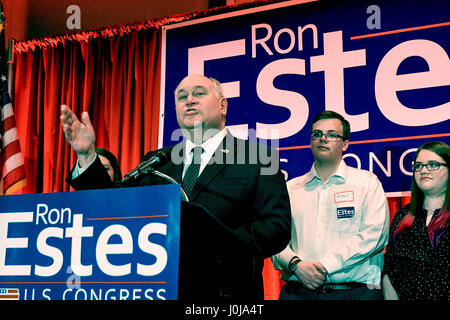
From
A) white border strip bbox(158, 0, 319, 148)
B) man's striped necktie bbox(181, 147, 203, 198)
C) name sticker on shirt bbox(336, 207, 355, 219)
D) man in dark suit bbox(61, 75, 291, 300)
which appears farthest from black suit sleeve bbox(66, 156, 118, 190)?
white border strip bbox(158, 0, 319, 148)

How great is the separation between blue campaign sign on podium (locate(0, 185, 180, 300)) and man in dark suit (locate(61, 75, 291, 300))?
0.12 metres

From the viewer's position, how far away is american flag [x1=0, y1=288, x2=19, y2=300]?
160 centimetres

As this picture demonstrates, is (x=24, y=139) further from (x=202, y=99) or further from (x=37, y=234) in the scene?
(x=37, y=234)

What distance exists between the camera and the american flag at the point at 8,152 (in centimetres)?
444

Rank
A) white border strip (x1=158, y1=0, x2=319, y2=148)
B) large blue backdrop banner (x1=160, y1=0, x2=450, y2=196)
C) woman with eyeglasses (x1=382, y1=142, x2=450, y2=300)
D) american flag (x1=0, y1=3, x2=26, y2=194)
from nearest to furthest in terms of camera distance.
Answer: woman with eyeglasses (x1=382, y1=142, x2=450, y2=300), large blue backdrop banner (x1=160, y1=0, x2=450, y2=196), white border strip (x1=158, y1=0, x2=319, y2=148), american flag (x1=0, y1=3, x2=26, y2=194)

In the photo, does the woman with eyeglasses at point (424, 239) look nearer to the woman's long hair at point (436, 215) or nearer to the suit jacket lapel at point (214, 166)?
the woman's long hair at point (436, 215)

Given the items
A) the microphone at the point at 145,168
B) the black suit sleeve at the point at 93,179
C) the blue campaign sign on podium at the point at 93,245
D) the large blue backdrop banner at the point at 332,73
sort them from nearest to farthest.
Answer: the blue campaign sign on podium at the point at 93,245 → the microphone at the point at 145,168 → the black suit sleeve at the point at 93,179 → the large blue backdrop banner at the point at 332,73

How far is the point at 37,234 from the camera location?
1.62m

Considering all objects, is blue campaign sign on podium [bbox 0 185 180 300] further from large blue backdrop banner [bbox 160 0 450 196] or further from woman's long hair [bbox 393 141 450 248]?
large blue backdrop banner [bbox 160 0 450 196]

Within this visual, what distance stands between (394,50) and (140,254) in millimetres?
2788

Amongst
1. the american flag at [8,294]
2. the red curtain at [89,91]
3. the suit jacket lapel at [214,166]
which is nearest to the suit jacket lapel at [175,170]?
the suit jacket lapel at [214,166]

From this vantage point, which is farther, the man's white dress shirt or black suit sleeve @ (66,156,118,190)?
the man's white dress shirt

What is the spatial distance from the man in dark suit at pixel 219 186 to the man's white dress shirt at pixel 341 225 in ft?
2.49

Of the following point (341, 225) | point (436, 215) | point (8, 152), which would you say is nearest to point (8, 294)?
point (341, 225)
